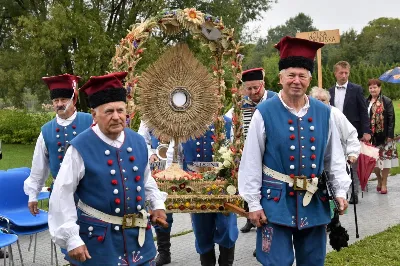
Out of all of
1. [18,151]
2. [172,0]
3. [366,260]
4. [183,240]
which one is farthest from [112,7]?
[366,260]

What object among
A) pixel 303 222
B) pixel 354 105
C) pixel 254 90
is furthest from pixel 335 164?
pixel 354 105

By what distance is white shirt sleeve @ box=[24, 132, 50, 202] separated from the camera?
538 centimetres

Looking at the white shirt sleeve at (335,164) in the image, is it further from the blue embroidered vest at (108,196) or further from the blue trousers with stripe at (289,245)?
the blue embroidered vest at (108,196)

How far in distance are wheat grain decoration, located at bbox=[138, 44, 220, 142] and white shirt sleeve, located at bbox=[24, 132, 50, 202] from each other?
103cm

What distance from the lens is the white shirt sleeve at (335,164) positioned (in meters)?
4.20

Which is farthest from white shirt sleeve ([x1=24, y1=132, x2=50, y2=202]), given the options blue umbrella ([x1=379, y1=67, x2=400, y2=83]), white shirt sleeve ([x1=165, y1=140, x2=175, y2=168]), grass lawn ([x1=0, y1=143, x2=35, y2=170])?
blue umbrella ([x1=379, y1=67, x2=400, y2=83])

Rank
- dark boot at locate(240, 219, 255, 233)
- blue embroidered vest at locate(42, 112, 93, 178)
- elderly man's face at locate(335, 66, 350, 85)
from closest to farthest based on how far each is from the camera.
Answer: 1. blue embroidered vest at locate(42, 112, 93, 178)
2. dark boot at locate(240, 219, 255, 233)
3. elderly man's face at locate(335, 66, 350, 85)

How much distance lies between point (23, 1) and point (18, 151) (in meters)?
7.83

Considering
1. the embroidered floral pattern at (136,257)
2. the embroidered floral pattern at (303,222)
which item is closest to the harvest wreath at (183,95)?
the embroidered floral pattern at (303,222)

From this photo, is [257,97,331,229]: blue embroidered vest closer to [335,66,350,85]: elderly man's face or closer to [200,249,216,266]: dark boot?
[200,249,216,266]: dark boot

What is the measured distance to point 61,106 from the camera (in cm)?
568

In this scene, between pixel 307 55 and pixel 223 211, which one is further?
pixel 223 211

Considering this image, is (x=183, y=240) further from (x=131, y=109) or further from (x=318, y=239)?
(x=318, y=239)

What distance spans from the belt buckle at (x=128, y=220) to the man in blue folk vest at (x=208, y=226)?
1865mm
